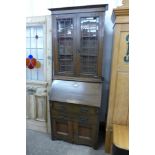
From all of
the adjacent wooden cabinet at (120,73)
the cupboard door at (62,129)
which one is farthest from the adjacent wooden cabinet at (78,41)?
the cupboard door at (62,129)

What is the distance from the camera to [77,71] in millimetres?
2316

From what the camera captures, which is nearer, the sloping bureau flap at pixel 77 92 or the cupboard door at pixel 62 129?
the sloping bureau flap at pixel 77 92

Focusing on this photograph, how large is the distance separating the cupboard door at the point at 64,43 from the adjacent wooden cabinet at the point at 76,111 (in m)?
0.22

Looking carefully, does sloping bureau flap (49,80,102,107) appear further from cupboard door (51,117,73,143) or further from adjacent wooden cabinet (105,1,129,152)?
cupboard door (51,117,73,143)

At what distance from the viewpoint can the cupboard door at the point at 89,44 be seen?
2.16m

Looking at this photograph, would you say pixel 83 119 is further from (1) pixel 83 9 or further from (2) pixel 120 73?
(1) pixel 83 9

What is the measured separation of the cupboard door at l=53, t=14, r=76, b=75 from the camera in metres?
2.26

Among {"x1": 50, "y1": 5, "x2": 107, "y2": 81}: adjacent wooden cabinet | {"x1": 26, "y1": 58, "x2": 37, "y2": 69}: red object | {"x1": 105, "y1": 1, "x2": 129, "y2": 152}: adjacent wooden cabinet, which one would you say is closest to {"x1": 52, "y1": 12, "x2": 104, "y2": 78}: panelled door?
{"x1": 50, "y1": 5, "x2": 107, "y2": 81}: adjacent wooden cabinet

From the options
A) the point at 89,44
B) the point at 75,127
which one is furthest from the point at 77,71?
the point at 75,127

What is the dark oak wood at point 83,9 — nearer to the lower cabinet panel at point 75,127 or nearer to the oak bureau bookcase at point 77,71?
the oak bureau bookcase at point 77,71

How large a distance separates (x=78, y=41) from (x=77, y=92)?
718 millimetres

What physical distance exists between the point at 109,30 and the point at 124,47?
2.56 ft
